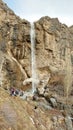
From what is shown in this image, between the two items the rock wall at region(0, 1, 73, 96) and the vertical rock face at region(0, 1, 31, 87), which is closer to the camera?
the vertical rock face at region(0, 1, 31, 87)

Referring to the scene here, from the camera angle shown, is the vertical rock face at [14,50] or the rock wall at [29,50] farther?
the rock wall at [29,50]

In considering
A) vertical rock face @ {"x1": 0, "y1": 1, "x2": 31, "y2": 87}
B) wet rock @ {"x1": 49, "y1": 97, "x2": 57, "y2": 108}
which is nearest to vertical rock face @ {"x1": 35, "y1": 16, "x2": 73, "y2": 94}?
vertical rock face @ {"x1": 0, "y1": 1, "x2": 31, "y2": 87}

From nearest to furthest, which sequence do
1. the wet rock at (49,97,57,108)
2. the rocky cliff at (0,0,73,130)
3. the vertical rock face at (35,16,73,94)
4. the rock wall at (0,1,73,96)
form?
the wet rock at (49,97,57,108) < the rocky cliff at (0,0,73,130) < the rock wall at (0,1,73,96) < the vertical rock face at (35,16,73,94)

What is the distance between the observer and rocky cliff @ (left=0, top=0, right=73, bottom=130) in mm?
47562

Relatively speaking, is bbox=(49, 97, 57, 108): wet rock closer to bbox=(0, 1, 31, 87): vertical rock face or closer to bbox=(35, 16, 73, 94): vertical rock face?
bbox=(0, 1, 31, 87): vertical rock face

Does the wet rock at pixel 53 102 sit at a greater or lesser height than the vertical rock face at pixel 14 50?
lesser

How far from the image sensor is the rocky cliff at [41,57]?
47.6 m

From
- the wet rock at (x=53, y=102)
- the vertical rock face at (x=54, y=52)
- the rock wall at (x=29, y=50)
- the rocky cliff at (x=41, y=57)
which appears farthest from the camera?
the vertical rock face at (x=54, y=52)

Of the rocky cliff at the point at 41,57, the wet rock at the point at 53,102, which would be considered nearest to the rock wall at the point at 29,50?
the rocky cliff at the point at 41,57

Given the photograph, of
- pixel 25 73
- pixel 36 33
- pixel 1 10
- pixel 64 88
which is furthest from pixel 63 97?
pixel 1 10

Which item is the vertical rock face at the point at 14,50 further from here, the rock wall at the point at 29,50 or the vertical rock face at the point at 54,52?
the vertical rock face at the point at 54,52

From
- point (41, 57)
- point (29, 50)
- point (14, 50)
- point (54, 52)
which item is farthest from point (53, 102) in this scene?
point (54, 52)

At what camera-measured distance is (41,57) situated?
51.6 metres

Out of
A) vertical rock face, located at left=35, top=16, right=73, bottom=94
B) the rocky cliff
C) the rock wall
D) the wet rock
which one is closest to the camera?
the wet rock
